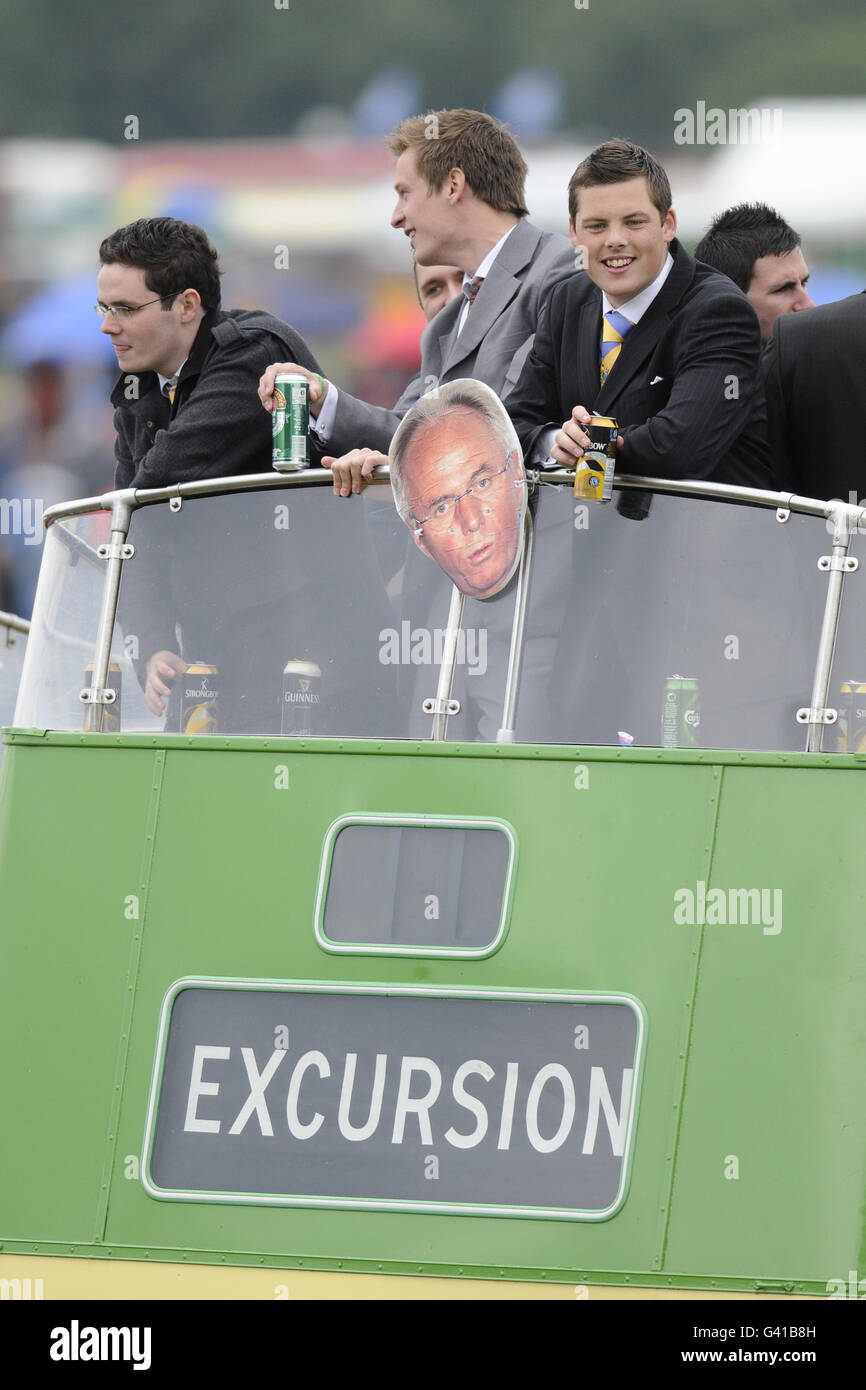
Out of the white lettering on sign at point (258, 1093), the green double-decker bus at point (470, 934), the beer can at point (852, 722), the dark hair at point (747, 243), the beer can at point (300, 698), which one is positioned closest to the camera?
the green double-decker bus at point (470, 934)

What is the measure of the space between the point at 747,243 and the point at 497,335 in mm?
1272

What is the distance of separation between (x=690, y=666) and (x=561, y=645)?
0.34m

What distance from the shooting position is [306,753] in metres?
4.67

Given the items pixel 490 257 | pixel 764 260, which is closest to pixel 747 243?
pixel 764 260

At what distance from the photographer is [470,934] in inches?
176

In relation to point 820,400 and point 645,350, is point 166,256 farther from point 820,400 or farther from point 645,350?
point 820,400

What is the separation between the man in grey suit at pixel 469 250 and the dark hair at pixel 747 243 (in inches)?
33.5

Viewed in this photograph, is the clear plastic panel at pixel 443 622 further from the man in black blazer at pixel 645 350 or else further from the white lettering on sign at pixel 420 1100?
the white lettering on sign at pixel 420 1100

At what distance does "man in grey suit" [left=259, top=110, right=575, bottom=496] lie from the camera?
17.1 feet

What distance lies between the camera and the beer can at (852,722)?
4.44m

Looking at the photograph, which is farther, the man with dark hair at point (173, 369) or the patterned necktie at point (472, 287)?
the patterned necktie at point (472, 287)

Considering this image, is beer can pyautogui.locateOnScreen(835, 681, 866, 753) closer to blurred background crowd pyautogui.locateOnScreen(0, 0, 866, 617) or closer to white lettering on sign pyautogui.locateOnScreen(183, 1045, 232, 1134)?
white lettering on sign pyautogui.locateOnScreen(183, 1045, 232, 1134)

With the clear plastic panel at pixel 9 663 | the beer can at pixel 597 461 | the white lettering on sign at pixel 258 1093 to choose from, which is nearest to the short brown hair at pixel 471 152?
the beer can at pixel 597 461

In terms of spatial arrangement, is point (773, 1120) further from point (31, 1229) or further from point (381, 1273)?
point (31, 1229)
